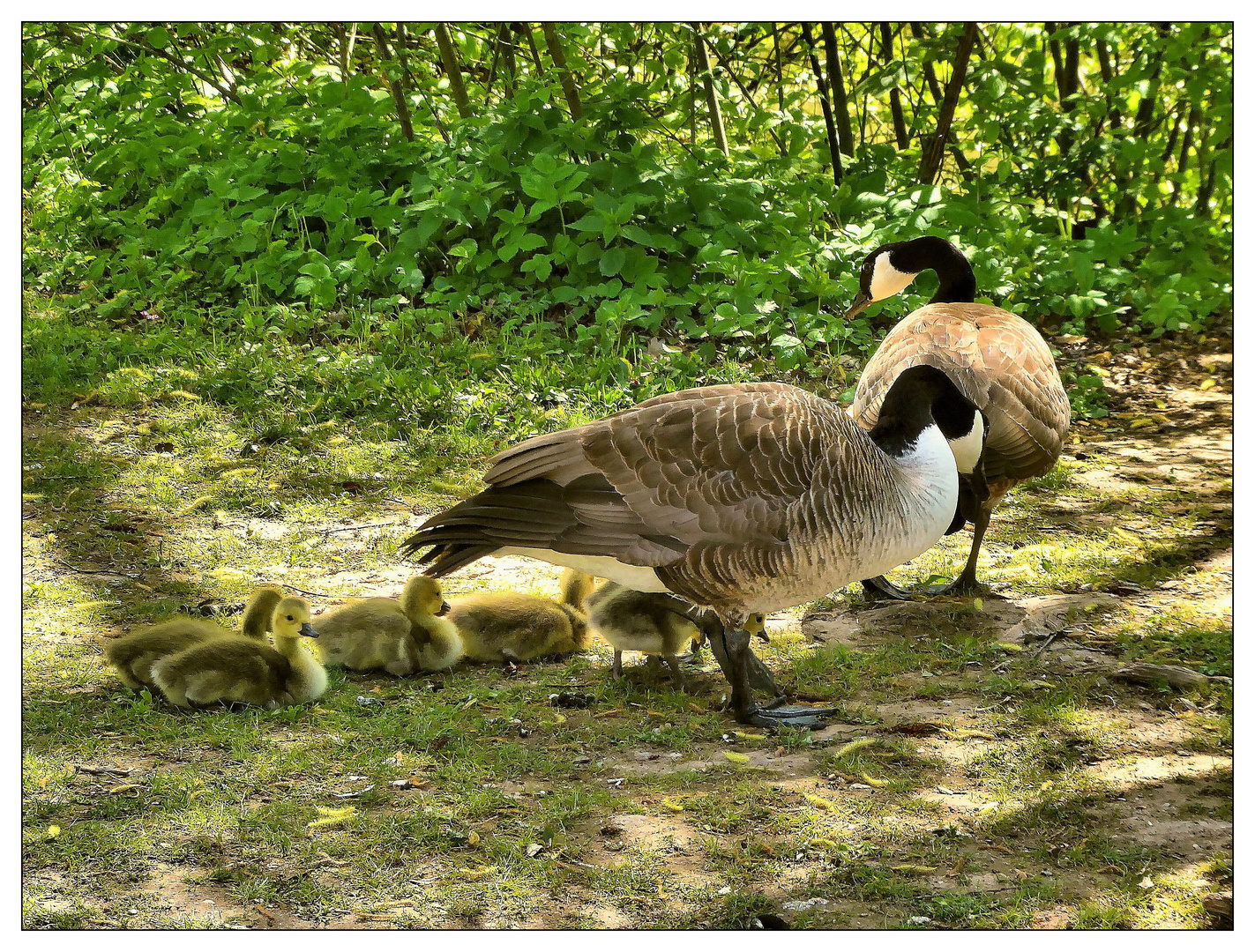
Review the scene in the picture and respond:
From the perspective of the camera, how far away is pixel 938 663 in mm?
4977

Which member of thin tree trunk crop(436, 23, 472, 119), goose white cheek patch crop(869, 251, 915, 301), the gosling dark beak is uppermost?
thin tree trunk crop(436, 23, 472, 119)

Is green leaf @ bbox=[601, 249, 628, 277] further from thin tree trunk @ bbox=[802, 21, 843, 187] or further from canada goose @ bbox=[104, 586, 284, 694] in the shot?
canada goose @ bbox=[104, 586, 284, 694]

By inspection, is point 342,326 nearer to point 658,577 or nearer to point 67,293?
point 67,293

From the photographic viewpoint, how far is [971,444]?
4.99 metres

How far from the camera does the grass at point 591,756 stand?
3.48 m

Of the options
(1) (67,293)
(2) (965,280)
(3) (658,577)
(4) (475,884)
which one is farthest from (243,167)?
(4) (475,884)

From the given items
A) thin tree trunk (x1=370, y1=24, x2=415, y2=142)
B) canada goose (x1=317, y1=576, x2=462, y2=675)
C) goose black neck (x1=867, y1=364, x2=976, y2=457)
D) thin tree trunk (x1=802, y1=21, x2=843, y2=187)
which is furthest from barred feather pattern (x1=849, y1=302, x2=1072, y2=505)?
thin tree trunk (x1=370, y1=24, x2=415, y2=142)

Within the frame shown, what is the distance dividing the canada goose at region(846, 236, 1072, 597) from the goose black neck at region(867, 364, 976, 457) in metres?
0.16

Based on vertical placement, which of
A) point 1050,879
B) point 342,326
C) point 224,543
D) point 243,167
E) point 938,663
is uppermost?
point 243,167

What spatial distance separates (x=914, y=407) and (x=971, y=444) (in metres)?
0.55

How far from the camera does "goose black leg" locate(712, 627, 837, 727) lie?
4395mm

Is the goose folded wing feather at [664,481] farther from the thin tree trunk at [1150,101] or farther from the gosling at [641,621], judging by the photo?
the thin tree trunk at [1150,101]

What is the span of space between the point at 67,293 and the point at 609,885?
8183 millimetres

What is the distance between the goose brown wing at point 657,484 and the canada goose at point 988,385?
0.92m
